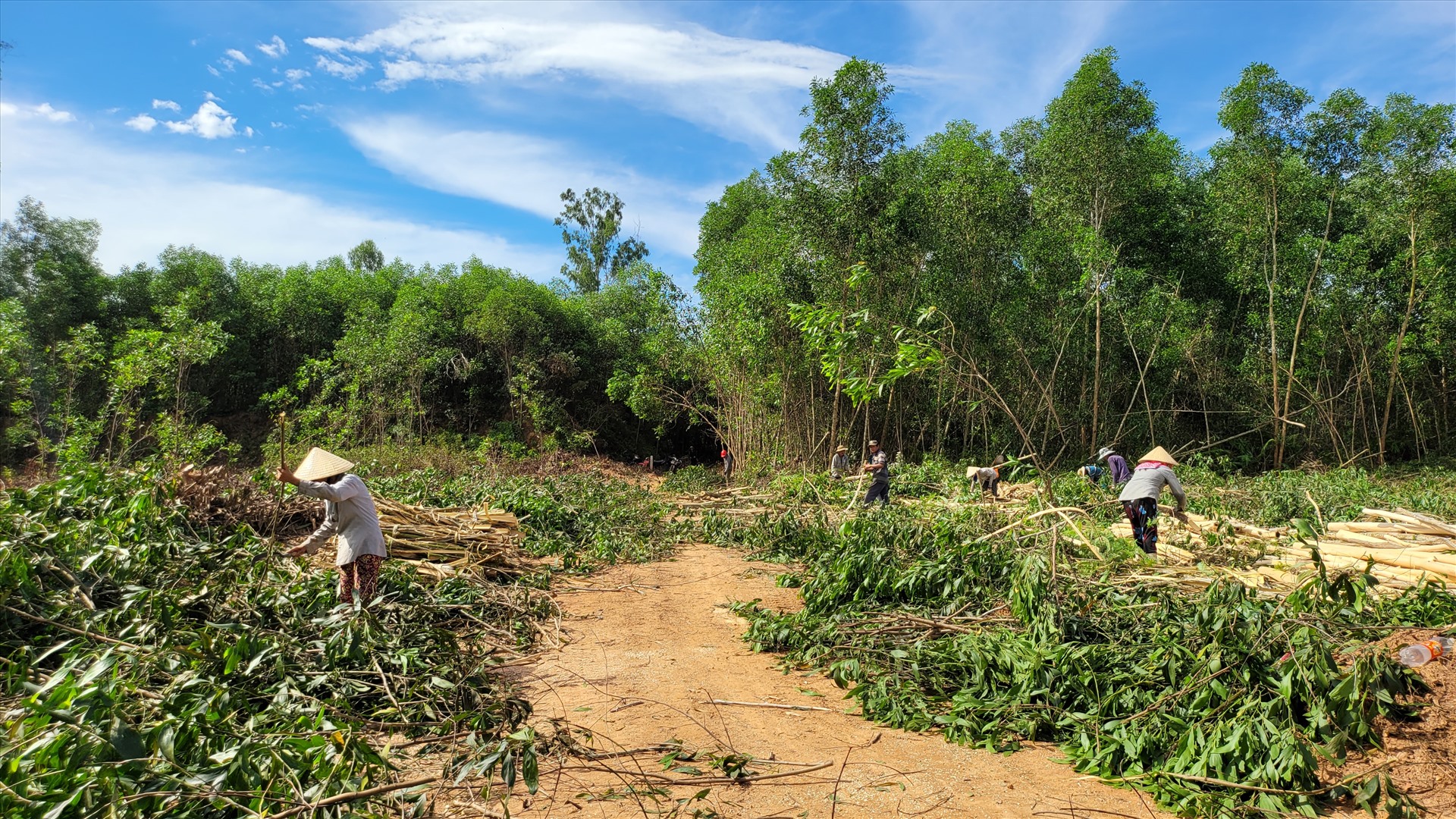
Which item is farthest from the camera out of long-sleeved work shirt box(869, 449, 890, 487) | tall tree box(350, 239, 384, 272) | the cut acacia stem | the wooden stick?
tall tree box(350, 239, 384, 272)

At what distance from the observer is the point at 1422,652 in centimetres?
347

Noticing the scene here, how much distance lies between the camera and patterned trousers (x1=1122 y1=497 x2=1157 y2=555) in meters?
6.68

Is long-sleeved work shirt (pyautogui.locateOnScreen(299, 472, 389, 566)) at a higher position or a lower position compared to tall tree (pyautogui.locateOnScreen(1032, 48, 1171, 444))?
lower

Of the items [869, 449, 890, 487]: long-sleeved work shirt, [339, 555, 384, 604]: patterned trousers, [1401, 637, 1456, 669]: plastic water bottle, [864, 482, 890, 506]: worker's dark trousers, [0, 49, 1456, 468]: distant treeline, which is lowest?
[339, 555, 384, 604]: patterned trousers

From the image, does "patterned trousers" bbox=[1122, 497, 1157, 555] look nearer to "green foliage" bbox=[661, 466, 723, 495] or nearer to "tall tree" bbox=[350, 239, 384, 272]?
"green foliage" bbox=[661, 466, 723, 495]

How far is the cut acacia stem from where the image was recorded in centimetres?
438

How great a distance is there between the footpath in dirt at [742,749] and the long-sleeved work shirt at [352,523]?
134 centimetres

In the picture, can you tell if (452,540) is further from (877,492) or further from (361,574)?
(877,492)

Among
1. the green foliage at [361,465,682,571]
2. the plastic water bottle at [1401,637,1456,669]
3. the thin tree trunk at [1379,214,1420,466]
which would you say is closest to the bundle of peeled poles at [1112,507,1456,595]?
the plastic water bottle at [1401,637,1456,669]

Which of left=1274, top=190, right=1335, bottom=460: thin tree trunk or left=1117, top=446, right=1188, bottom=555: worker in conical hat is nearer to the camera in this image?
left=1117, top=446, right=1188, bottom=555: worker in conical hat

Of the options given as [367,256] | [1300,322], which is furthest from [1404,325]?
[367,256]

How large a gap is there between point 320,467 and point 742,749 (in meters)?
3.31

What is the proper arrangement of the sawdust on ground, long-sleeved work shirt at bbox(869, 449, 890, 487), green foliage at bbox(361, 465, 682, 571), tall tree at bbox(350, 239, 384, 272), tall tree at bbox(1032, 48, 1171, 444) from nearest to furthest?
the sawdust on ground < green foliage at bbox(361, 465, 682, 571) < long-sleeved work shirt at bbox(869, 449, 890, 487) < tall tree at bbox(1032, 48, 1171, 444) < tall tree at bbox(350, 239, 384, 272)

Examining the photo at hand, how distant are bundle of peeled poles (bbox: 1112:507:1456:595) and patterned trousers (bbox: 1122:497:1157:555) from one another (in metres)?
0.19
